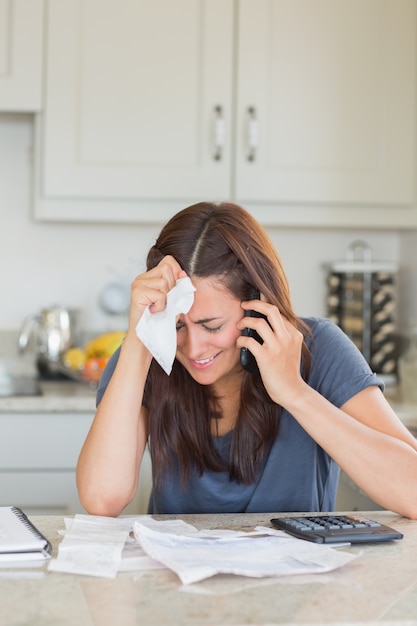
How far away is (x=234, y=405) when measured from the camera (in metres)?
1.75

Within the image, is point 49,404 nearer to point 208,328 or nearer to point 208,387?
point 208,387

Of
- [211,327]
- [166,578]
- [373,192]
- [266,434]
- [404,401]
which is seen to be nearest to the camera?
[166,578]

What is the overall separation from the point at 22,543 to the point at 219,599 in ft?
0.95

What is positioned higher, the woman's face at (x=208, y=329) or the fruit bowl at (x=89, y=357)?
the woman's face at (x=208, y=329)

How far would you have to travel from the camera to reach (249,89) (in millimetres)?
2982

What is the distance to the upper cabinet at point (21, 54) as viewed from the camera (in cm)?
A: 288

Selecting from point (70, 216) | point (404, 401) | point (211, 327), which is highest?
point (70, 216)

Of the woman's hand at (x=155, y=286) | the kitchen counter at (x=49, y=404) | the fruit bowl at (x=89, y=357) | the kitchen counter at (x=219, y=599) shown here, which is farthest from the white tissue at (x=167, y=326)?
the fruit bowl at (x=89, y=357)

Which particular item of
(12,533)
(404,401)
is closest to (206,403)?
(12,533)

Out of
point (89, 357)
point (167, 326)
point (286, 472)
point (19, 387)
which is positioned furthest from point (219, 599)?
point (89, 357)

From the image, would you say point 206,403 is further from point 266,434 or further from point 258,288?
point 258,288

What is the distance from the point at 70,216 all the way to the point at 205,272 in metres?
1.48

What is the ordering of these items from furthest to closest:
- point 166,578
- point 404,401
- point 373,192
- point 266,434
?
point 373,192
point 404,401
point 266,434
point 166,578

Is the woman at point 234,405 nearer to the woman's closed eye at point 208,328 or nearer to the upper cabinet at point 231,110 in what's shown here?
the woman's closed eye at point 208,328
